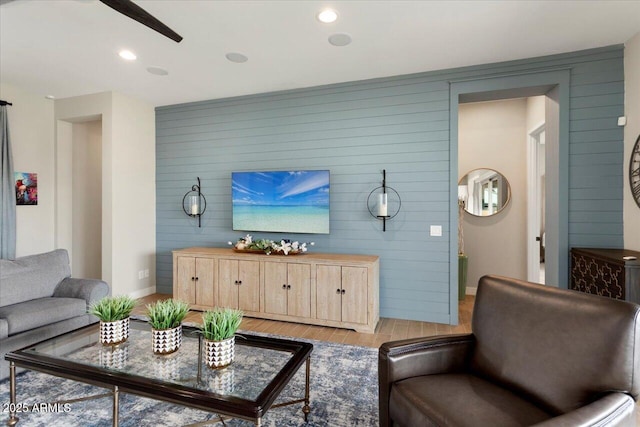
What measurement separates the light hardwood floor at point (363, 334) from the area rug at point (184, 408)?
2.17ft

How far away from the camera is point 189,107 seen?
4.71 m

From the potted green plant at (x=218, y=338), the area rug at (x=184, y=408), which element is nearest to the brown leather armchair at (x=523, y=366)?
the area rug at (x=184, y=408)

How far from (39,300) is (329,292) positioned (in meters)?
2.66

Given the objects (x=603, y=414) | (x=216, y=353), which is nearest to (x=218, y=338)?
(x=216, y=353)

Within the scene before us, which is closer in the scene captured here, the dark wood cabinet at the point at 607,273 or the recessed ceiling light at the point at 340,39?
the dark wood cabinet at the point at 607,273

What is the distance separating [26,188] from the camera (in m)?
4.26

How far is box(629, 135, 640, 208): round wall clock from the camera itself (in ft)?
9.22

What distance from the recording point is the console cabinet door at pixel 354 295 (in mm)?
3379

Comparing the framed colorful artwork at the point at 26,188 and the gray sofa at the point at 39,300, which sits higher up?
the framed colorful artwork at the point at 26,188

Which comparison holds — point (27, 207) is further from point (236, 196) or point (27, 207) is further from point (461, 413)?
point (461, 413)

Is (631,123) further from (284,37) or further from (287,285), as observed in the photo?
(287,285)

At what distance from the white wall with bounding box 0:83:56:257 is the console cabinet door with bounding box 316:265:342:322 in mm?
3957

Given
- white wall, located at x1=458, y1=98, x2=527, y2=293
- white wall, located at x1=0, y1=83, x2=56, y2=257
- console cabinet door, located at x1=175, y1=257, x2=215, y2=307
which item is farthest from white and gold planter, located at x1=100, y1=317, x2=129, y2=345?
white wall, located at x1=458, y1=98, x2=527, y2=293

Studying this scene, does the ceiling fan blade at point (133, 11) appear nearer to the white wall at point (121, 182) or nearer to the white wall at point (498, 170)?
the white wall at point (121, 182)
